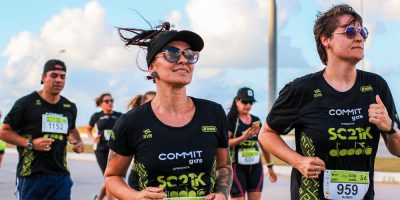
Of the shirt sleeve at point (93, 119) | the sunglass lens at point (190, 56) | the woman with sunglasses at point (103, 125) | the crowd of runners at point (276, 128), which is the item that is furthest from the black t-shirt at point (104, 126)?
the sunglass lens at point (190, 56)

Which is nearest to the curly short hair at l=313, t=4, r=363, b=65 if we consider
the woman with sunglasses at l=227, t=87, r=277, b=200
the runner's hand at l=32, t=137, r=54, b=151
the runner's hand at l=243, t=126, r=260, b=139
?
the runner's hand at l=32, t=137, r=54, b=151

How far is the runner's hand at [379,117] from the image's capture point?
4.66 meters

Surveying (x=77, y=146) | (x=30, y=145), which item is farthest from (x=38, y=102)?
(x=77, y=146)

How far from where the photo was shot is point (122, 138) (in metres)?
4.38

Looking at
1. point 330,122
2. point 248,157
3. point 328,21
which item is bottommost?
point 248,157

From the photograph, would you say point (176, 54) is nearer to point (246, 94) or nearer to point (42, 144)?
point (42, 144)

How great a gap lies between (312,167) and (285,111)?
588 millimetres

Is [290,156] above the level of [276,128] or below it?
below

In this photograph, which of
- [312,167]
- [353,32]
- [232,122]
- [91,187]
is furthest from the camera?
[91,187]

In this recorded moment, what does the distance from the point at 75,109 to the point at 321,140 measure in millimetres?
4252

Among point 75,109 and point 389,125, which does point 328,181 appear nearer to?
point 389,125

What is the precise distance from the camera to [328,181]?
4801 mm

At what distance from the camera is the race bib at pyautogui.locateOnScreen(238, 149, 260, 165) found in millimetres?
10000

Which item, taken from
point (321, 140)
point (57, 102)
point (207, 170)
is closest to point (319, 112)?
point (321, 140)
